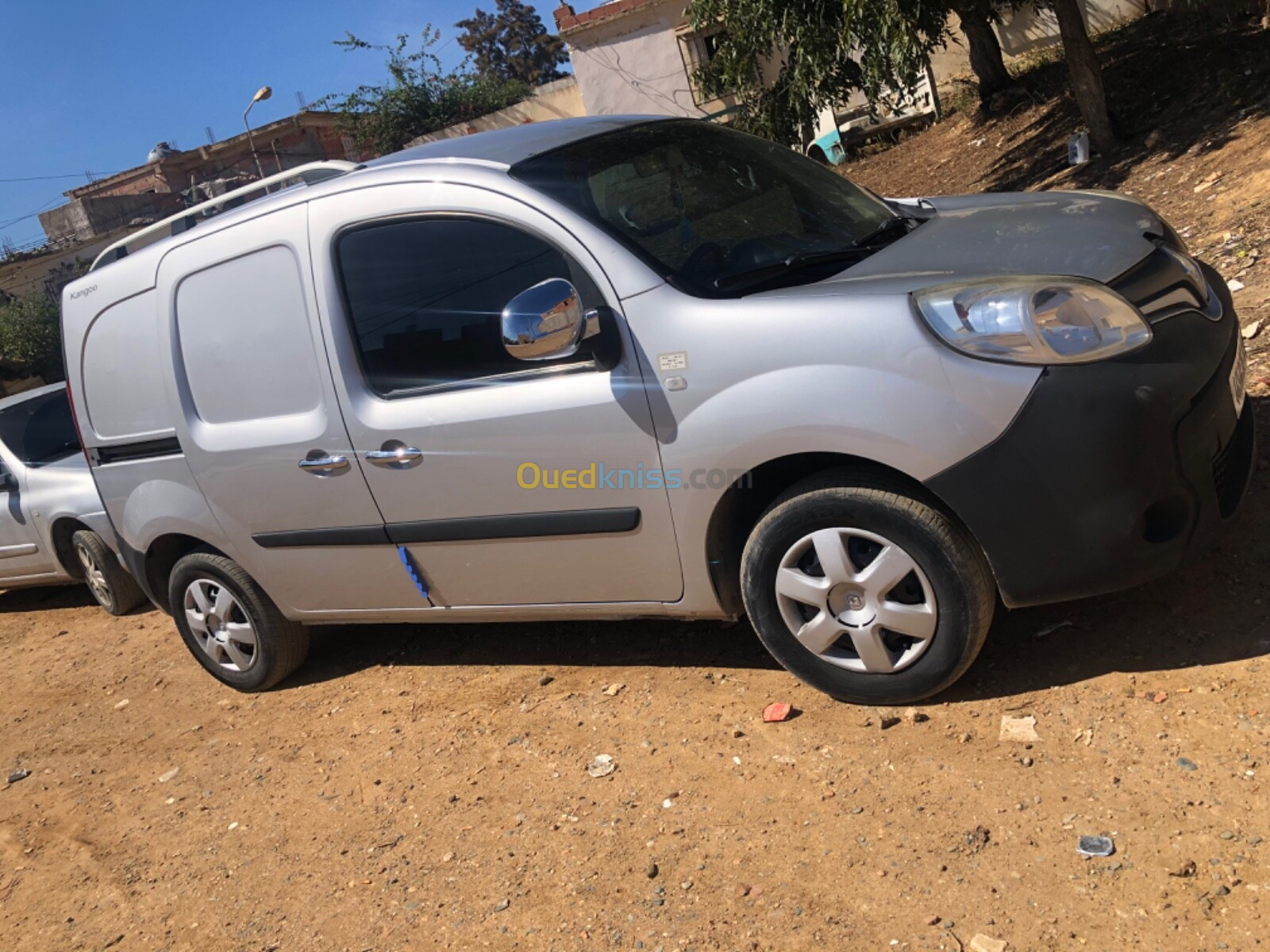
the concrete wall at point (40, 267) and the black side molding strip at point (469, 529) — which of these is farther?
the concrete wall at point (40, 267)

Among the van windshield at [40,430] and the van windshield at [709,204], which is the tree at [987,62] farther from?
the van windshield at [40,430]

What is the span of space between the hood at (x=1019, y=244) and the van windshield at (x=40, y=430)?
600 cm

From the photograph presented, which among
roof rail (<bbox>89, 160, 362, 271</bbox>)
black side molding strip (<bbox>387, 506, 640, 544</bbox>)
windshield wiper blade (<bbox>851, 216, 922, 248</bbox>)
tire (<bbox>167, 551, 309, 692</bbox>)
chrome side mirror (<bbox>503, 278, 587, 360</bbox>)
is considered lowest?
tire (<bbox>167, 551, 309, 692</bbox>)

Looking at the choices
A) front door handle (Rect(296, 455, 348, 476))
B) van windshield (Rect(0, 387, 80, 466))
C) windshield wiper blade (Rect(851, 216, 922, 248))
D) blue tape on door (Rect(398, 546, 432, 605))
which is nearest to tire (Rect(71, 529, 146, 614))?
van windshield (Rect(0, 387, 80, 466))

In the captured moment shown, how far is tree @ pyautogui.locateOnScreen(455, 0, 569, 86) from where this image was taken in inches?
2468

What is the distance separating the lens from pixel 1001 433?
9.14 feet

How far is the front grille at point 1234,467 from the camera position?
2.98 meters

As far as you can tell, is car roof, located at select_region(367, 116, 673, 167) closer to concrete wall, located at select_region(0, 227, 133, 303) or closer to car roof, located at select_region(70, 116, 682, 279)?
car roof, located at select_region(70, 116, 682, 279)

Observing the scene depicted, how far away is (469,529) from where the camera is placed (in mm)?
3805

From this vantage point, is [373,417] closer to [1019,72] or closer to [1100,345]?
[1100,345]

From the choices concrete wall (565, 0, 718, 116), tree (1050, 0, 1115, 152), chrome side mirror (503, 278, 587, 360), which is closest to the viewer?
chrome side mirror (503, 278, 587, 360)

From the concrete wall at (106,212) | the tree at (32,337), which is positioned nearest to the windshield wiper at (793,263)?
the tree at (32,337)

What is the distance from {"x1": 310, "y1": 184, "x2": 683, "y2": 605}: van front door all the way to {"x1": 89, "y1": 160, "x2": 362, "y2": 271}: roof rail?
0.80 feet

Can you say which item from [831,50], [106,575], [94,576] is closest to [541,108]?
[831,50]
